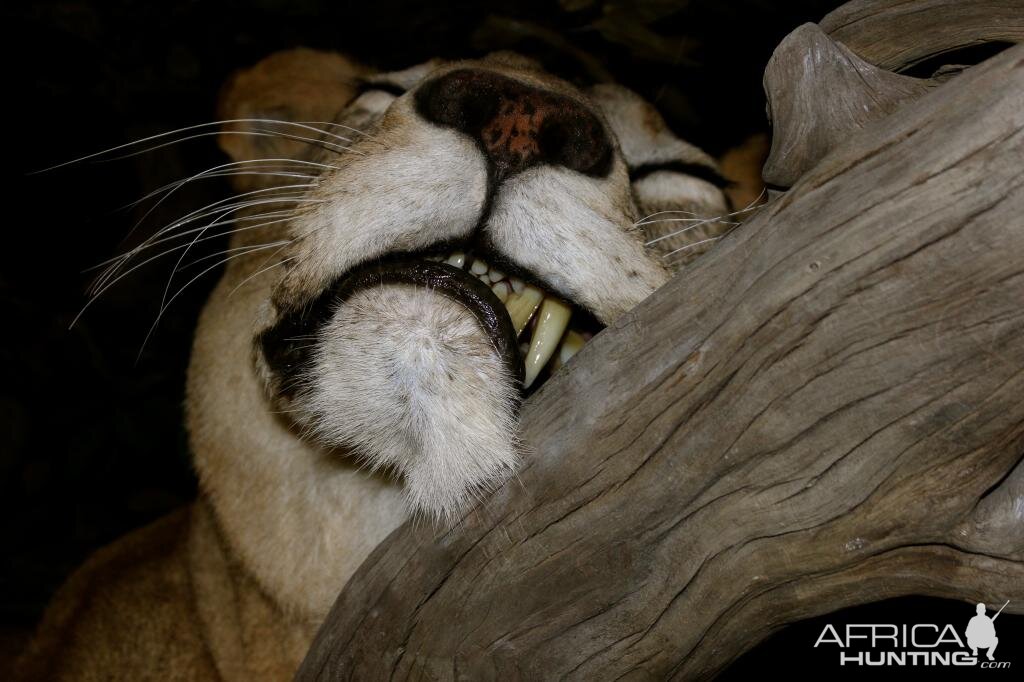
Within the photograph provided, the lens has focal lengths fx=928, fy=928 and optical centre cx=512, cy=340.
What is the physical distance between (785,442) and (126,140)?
3618 mm

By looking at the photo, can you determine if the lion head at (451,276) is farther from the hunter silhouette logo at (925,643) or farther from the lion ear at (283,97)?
the lion ear at (283,97)

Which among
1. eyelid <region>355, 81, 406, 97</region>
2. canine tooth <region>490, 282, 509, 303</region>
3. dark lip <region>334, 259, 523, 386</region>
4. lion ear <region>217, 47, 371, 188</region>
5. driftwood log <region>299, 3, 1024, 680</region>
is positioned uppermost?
lion ear <region>217, 47, 371, 188</region>

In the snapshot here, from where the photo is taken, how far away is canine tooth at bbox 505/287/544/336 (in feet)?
6.03

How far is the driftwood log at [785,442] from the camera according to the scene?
1.41 m

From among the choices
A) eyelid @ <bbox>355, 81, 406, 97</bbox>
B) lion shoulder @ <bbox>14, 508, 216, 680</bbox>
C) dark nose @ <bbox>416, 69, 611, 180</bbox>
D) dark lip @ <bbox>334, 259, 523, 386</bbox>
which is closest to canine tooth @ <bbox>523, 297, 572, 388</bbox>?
dark lip @ <bbox>334, 259, 523, 386</bbox>

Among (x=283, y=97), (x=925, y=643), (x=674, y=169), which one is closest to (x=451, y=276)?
(x=674, y=169)

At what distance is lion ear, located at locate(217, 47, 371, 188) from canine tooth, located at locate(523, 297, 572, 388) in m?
1.43

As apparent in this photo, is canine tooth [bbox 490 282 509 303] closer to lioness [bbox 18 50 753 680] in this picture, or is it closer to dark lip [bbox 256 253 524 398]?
lioness [bbox 18 50 753 680]

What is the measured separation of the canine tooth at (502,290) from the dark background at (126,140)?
6.05 ft

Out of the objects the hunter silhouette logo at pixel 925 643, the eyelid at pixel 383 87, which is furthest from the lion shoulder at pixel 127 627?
the hunter silhouette logo at pixel 925 643

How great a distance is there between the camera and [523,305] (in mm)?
1845

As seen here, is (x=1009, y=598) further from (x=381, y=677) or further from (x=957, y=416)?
(x=381, y=677)

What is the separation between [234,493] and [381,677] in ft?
2.56

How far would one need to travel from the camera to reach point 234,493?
2.48m
